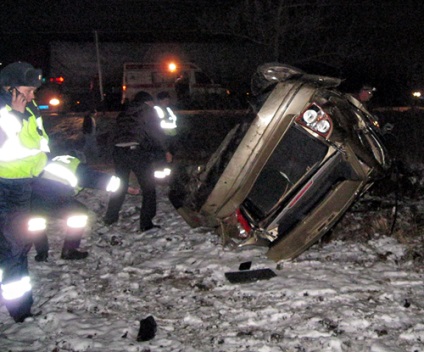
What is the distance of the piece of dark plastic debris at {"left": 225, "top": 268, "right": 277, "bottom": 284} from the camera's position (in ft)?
14.6

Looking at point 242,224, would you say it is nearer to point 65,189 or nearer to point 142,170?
point 142,170

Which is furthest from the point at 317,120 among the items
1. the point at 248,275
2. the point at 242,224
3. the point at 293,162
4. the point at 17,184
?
the point at 17,184

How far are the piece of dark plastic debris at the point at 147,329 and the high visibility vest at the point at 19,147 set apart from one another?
1414 mm

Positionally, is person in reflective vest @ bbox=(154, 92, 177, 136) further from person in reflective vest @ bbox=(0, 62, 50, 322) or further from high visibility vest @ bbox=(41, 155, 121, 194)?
person in reflective vest @ bbox=(0, 62, 50, 322)

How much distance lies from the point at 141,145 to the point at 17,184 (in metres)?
2.18

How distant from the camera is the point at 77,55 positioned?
22406 millimetres

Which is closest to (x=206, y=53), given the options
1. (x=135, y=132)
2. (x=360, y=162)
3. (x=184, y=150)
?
(x=184, y=150)

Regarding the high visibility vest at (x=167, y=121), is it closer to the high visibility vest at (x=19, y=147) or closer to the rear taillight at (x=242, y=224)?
the rear taillight at (x=242, y=224)

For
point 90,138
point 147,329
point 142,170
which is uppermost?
point 90,138

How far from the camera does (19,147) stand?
12.4ft

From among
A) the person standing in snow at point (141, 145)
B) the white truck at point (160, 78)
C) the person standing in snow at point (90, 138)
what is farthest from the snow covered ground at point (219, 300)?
the white truck at point (160, 78)

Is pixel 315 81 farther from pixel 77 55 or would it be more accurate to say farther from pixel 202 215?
pixel 77 55

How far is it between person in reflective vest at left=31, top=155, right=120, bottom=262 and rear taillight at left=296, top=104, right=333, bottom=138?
1764mm

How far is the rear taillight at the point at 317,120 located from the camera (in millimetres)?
4324
